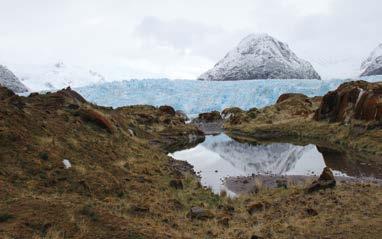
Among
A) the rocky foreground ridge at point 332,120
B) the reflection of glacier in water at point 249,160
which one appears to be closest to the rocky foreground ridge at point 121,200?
the reflection of glacier in water at point 249,160

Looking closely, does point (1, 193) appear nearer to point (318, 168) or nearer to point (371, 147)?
point (318, 168)

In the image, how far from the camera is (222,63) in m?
190

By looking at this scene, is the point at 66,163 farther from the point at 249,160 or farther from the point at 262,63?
the point at 262,63

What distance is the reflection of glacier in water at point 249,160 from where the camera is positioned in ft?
93.8

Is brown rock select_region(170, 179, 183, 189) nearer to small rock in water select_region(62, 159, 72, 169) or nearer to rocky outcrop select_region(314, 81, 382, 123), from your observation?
small rock in water select_region(62, 159, 72, 169)

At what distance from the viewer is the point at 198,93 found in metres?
102

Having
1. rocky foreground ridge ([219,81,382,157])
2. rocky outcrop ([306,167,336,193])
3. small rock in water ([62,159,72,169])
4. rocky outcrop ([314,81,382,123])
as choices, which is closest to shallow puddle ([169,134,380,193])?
rocky foreground ridge ([219,81,382,157])

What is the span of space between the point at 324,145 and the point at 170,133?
62.0 feet

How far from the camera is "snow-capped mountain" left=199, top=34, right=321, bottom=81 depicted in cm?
16975

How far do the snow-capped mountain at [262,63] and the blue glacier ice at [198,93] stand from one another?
66289 millimetres

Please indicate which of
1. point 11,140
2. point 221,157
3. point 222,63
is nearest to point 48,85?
point 222,63

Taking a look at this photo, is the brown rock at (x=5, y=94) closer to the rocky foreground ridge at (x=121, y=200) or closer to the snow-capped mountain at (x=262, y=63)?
the rocky foreground ridge at (x=121, y=200)

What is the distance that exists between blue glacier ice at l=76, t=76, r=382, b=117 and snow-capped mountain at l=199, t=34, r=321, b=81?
217 feet

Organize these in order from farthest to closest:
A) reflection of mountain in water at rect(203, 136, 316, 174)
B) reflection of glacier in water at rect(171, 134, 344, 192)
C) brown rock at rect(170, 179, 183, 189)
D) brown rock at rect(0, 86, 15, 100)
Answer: reflection of mountain in water at rect(203, 136, 316, 174)
reflection of glacier in water at rect(171, 134, 344, 192)
brown rock at rect(0, 86, 15, 100)
brown rock at rect(170, 179, 183, 189)
